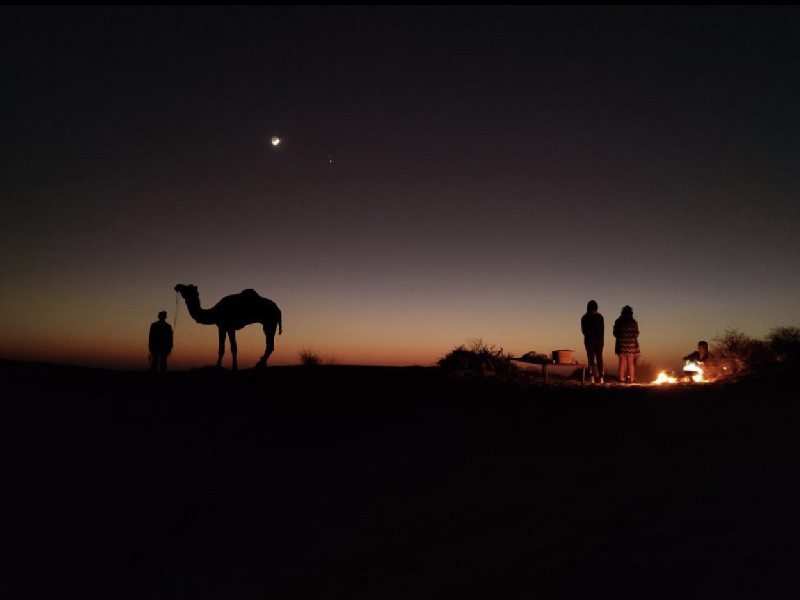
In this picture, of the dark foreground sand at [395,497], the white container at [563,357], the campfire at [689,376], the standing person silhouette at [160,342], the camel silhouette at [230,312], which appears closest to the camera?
the dark foreground sand at [395,497]

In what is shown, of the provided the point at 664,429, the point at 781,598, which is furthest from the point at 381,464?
the point at 781,598

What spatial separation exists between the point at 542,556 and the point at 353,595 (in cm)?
145

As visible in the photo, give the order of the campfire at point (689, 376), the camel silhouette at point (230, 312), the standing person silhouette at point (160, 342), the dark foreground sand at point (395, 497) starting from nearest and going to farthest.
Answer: the dark foreground sand at point (395, 497) → the standing person silhouette at point (160, 342) → the camel silhouette at point (230, 312) → the campfire at point (689, 376)

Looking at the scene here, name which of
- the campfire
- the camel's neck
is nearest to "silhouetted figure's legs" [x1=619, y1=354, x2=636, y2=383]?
the campfire

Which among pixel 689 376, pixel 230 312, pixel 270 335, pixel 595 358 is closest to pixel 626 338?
pixel 595 358

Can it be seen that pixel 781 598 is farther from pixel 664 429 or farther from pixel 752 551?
pixel 664 429

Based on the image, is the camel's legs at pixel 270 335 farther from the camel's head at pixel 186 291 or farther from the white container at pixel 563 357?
the white container at pixel 563 357

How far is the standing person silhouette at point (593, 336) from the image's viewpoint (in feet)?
60.2

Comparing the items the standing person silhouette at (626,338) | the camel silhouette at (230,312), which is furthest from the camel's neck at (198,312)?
the standing person silhouette at (626,338)

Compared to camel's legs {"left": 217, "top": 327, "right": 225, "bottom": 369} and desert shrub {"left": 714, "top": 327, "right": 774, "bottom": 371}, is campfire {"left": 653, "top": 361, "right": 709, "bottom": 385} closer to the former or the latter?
desert shrub {"left": 714, "top": 327, "right": 774, "bottom": 371}

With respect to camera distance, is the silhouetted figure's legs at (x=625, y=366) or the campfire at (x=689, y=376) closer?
the silhouetted figure's legs at (x=625, y=366)

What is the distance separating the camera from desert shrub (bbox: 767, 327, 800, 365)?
17266mm

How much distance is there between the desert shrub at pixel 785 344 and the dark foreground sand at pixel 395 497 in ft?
21.3

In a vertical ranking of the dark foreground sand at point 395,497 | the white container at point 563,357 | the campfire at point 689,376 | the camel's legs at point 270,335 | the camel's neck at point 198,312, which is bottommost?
the dark foreground sand at point 395,497
